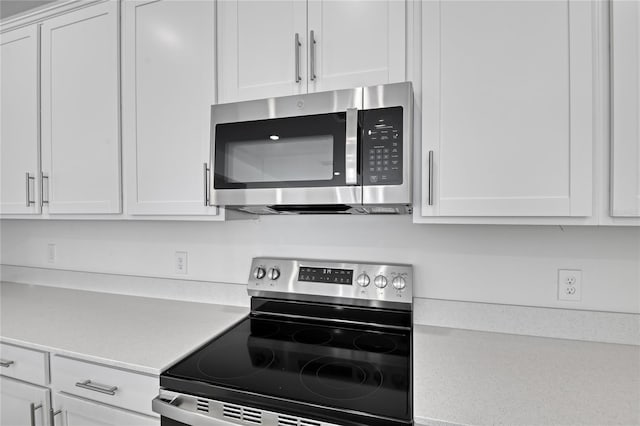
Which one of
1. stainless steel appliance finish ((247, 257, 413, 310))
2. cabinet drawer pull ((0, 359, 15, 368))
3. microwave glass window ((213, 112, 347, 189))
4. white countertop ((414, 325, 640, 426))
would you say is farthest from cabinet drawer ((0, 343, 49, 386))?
white countertop ((414, 325, 640, 426))

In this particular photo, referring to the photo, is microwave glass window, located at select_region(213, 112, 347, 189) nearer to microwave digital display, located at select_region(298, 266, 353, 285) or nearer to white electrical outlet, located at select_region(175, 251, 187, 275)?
microwave digital display, located at select_region(298, 266, 353, 285)

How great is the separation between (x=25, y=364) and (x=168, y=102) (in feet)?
3.74

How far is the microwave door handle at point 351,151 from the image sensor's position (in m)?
1.05

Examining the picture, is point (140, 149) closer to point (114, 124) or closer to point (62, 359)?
point (114, 124)

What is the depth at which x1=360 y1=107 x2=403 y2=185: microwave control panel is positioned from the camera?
104 centimetres

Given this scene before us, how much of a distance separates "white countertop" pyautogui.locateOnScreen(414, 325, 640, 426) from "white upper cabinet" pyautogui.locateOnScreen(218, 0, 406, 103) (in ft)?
3.09

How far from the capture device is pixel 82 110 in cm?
158

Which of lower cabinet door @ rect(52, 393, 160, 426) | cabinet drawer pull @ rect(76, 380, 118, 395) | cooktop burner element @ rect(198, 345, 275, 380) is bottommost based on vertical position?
lower cabinet door @ rect(52, 393, 160, 426)

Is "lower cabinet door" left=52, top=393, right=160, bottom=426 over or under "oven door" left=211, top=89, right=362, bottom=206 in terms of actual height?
under

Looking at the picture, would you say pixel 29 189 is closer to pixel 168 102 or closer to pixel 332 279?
pixel 168 102

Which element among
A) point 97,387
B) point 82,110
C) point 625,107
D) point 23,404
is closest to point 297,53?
point 625,107

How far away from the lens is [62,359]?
3.85 ft

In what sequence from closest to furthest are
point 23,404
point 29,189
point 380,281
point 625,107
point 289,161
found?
point 625,107, point 289,161, point 23,404, point 380,281, point 29,189

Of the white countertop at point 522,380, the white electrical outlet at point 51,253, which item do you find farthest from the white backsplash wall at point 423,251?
the white electrical outlet at point 51,253
